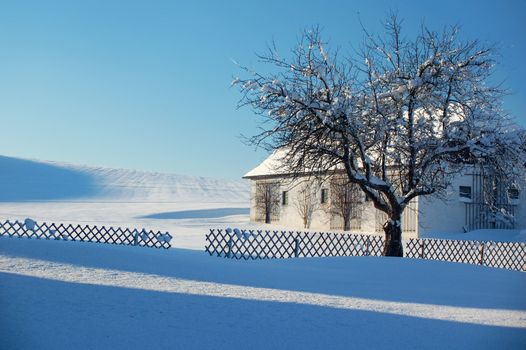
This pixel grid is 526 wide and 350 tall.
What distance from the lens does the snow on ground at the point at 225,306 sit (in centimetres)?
625

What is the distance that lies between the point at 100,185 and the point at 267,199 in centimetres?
6013

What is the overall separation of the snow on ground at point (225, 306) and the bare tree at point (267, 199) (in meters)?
29.3

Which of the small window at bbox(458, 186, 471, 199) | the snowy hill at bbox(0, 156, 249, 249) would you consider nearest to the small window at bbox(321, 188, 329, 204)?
the small window at bbox(458, 186, 471, 199)

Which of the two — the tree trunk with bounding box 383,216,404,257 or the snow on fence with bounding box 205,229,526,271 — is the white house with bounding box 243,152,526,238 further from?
the tree trunk with bounding box 383,216,404,257

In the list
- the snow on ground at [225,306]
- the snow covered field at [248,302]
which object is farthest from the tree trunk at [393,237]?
the snow on ground at [225,306]

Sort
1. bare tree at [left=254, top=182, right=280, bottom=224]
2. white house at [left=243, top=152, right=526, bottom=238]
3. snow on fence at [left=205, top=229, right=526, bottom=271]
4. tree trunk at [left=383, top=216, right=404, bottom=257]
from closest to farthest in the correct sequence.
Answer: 1. tree trunk at [left=383, top=216, right=404, bottom=257]
2. snow on fence at [left=205, top=229, right=526, bottom=271]
3. white house at [left=243, top=152, right=526, bottom=238]
4. bare tree at [left=254, top=182, right=280, bottom=224]

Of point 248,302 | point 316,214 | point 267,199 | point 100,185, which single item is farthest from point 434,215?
point 100,185

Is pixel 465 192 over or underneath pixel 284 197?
over

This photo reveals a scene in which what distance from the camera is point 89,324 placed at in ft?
20.8

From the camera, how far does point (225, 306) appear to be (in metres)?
7.90

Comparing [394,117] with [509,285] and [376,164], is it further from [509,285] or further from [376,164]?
[509,285]

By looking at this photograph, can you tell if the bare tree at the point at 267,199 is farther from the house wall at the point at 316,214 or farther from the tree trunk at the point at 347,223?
the tree trunk at the point at 347,223

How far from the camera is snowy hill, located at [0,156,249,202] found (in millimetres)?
82250

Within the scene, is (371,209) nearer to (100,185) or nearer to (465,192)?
(465,192)
